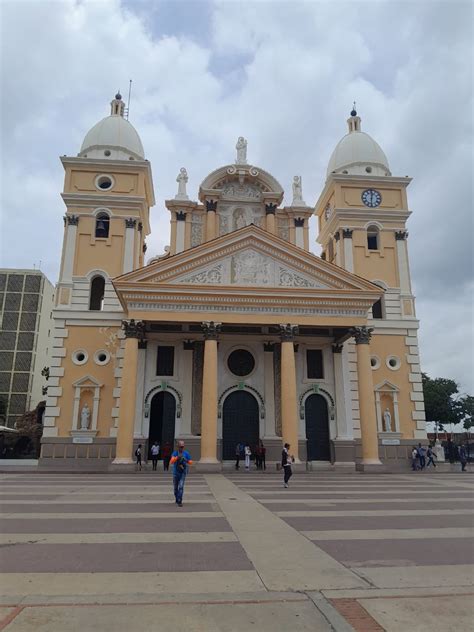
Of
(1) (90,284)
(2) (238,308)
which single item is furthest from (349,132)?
(1) (90,284)

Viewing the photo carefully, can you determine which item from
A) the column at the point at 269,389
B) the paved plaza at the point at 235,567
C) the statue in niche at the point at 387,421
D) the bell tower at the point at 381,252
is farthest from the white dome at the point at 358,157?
the paved plaza at the point at 235,567

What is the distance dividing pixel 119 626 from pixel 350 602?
2290mm

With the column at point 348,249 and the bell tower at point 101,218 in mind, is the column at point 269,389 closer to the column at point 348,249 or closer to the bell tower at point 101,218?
the column at point 348,249

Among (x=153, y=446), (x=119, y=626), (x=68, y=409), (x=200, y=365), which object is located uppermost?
(x=200, y=365)

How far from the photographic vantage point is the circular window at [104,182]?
34.6 m

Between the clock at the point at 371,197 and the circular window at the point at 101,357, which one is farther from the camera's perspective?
the clock at the point at 371,197

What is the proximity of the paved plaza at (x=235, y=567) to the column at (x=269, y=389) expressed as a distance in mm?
17256

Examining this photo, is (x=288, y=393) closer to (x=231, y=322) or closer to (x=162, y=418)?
(x=231, y=322)

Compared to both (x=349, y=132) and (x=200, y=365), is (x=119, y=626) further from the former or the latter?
(x=349, y=132)

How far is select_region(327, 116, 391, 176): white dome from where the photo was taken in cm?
3747

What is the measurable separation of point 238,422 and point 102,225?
16.2m

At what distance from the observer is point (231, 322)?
2745 centimetres

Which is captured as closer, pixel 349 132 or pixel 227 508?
pixel 227 508

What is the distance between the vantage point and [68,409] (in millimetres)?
30000
